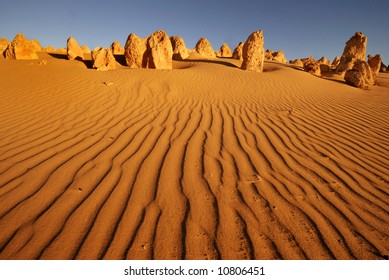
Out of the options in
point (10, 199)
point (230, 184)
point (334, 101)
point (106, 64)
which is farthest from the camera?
point (106, 64)

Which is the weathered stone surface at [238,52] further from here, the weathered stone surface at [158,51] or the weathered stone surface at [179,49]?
the weathered stone surface at [158,51]

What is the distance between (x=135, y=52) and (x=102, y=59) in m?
2.03

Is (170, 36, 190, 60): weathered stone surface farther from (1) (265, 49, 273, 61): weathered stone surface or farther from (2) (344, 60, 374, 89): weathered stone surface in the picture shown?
(1) (265, 49, 273, 61): weathered stone surface

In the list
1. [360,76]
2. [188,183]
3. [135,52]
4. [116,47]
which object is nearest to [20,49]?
[135,52]

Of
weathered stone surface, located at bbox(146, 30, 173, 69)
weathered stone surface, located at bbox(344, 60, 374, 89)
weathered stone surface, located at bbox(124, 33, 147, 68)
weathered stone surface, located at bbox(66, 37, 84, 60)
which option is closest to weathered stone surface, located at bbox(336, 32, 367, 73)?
weathered stone surface, located at bbox(344, 60, 374, 89)

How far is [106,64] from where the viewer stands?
945 centimetres

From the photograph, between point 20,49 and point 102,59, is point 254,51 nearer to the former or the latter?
point 102,59

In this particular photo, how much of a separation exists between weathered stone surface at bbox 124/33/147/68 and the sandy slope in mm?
6655

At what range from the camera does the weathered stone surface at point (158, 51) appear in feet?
33.4

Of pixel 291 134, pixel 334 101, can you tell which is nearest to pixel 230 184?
pixel 291 134

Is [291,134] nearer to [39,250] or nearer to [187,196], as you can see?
[187,196]

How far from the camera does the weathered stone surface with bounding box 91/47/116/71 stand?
911 centimetres

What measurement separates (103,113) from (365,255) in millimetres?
4591
